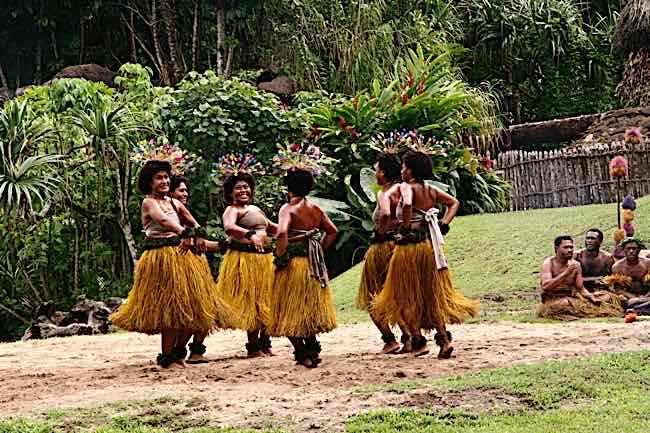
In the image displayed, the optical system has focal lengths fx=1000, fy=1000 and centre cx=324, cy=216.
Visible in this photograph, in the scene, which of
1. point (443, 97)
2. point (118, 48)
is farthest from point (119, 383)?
point (118, 48)

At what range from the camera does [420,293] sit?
5.71 metres

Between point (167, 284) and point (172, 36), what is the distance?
13146mm

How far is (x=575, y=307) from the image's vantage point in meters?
7.84

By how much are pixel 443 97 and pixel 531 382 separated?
31.7 feet

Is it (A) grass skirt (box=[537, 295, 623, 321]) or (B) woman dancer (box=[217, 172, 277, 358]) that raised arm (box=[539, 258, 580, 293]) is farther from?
(B) woman dancer (box=[217, 172, 277, 358])

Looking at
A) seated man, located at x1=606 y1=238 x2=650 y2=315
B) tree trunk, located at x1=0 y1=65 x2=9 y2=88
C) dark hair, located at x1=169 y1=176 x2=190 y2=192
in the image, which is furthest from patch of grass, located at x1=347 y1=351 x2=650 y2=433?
tree trunk, located at x1=0 y1=65 x2=9 y2=88

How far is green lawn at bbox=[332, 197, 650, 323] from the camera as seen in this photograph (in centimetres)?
938

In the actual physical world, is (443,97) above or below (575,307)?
above

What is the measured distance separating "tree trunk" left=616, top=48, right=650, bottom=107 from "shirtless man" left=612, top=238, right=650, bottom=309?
410 inches

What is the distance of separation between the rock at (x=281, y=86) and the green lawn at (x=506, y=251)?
17.7 ft

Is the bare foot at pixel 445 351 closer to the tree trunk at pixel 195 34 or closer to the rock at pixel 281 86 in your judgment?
the rock at pixel 281 86

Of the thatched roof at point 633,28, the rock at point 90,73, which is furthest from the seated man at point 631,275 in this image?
the rock at point 90,73

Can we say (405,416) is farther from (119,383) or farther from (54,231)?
(54,231)

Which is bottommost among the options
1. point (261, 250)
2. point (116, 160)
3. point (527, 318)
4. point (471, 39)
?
point (527, 318)
